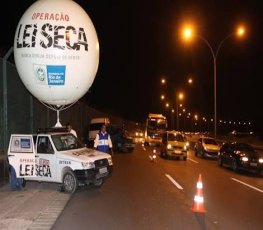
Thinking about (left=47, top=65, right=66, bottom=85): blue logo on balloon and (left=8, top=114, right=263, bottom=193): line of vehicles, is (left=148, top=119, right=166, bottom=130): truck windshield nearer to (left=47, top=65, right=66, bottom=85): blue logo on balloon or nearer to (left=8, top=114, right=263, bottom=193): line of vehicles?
(left=8, top=114, right=263, bottom=193): line of vehicles

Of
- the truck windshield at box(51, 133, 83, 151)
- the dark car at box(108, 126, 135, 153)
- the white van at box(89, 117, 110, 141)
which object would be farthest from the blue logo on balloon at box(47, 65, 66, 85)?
the white van at box(89, 117, 110, 141)

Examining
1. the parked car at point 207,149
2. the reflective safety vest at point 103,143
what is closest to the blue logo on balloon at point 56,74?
the reflective safety vest at point 103,143

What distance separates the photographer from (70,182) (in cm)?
1412

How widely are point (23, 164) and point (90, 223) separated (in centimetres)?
500

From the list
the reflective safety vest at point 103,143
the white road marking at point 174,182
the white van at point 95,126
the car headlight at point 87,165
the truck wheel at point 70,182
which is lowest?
the white road marking at point 174,182

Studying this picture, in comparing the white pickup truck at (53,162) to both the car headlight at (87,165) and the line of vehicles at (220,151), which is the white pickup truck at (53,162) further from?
the line of vehicles at (220,151)

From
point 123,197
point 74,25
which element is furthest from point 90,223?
point 74,25

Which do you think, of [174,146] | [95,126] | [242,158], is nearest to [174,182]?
[242,158]

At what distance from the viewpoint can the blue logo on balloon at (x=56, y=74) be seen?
1261cm

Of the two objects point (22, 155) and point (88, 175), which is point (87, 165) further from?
point (22, 155)

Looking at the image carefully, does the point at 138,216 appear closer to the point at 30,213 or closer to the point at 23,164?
the point at 30,213

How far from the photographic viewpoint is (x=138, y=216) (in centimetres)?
1063

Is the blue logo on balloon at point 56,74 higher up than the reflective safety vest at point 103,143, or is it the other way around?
the blue logo on balloon at point 56,74

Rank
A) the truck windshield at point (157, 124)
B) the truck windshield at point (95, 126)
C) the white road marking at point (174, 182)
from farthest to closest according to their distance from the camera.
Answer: the truck windshield at point (157, 124) → the truck windshield at point (95, 126) → the white road marking at point (174, 182)
